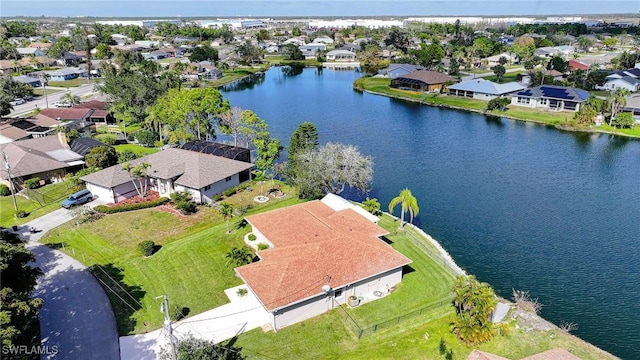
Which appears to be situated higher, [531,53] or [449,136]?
[531,53]

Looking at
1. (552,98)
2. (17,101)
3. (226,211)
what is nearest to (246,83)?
(17,101)

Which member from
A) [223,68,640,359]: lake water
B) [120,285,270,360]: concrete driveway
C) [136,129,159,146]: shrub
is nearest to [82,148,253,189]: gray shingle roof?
[223,68,640,359]: lake water

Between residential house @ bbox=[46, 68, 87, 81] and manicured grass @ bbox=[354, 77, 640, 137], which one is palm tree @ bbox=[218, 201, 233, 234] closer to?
manicured grass @ bbox=[354, 77, 640, 137]

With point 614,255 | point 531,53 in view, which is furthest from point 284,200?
point 531,53

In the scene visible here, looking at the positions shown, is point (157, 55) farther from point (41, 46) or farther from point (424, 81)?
point (424, 81)

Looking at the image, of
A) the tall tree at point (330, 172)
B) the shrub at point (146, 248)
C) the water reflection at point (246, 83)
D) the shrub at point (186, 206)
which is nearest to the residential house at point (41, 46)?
the water reflection at point (246, 83)

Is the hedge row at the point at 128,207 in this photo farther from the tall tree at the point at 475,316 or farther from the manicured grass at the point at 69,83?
the manicured grass at the point at 69,83

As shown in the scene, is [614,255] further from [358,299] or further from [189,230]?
[189,230]
